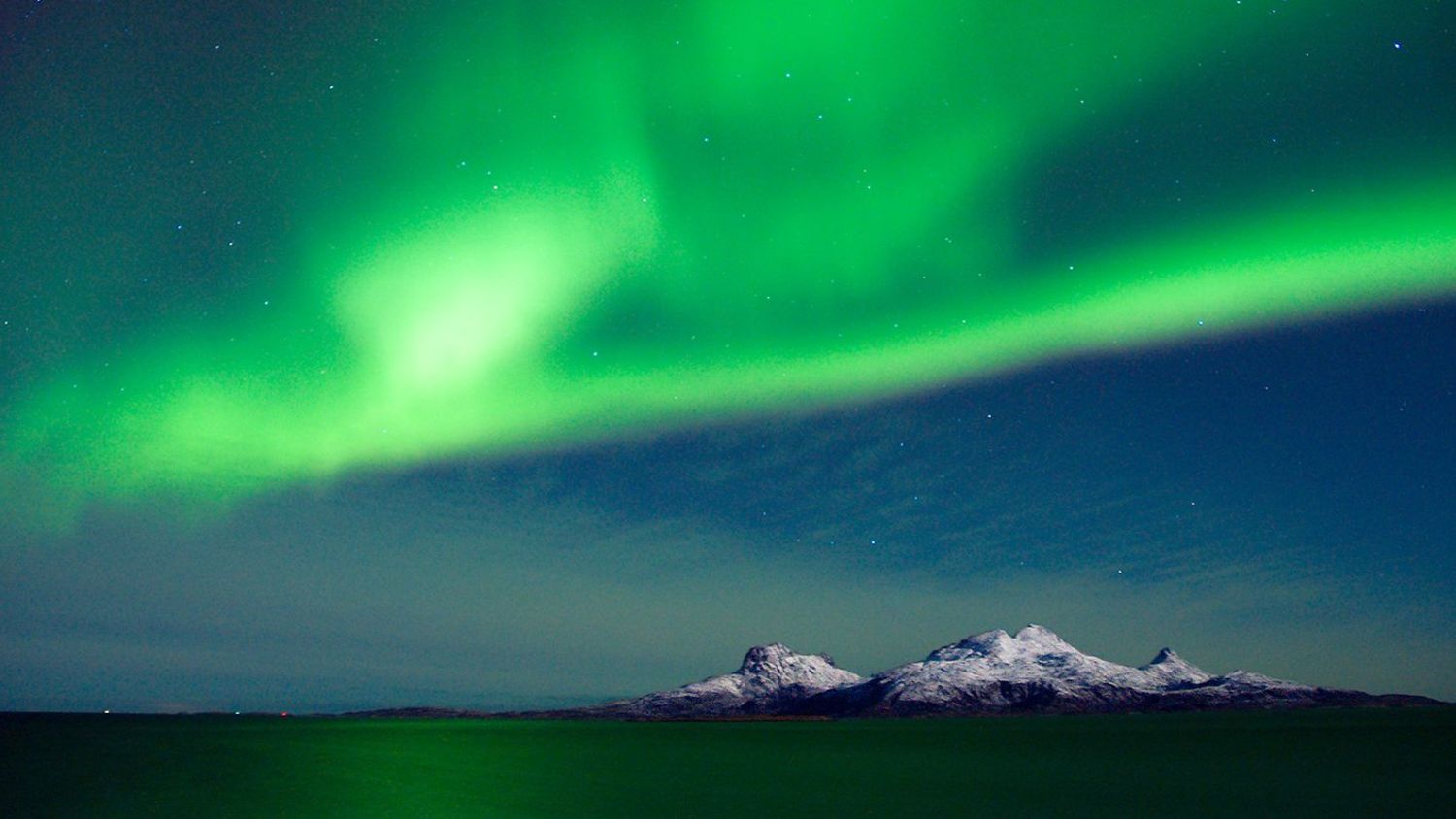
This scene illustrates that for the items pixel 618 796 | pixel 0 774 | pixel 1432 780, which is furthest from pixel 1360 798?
pixel 0 774

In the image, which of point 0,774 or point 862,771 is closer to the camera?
point 0,774

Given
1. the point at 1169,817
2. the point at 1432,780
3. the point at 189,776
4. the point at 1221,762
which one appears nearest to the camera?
the point at 1169,817

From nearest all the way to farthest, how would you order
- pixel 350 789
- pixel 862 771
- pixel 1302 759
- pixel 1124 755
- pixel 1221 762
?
pixel 350 789 < pixel 862 771 < pixel 1221 762 < pixel 1302 759 < pixel 1124 755

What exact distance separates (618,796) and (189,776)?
39.3 metres

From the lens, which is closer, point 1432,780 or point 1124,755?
point 1432,780

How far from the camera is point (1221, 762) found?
9250cm

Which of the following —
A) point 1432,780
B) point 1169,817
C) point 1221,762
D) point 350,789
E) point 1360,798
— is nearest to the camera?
point 1169,817

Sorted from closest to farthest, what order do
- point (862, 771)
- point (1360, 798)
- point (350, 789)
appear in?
point (1360, 798), point (350, 789), point (862, 771)

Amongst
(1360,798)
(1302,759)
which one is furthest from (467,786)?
(1302,759)

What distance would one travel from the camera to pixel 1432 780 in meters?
68.6

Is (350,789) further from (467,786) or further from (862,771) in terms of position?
(862,771)

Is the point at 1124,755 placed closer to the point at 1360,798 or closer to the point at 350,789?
the point at 1360,798

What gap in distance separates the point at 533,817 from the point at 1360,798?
47686 mm

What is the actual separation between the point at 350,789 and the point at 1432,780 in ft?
245
